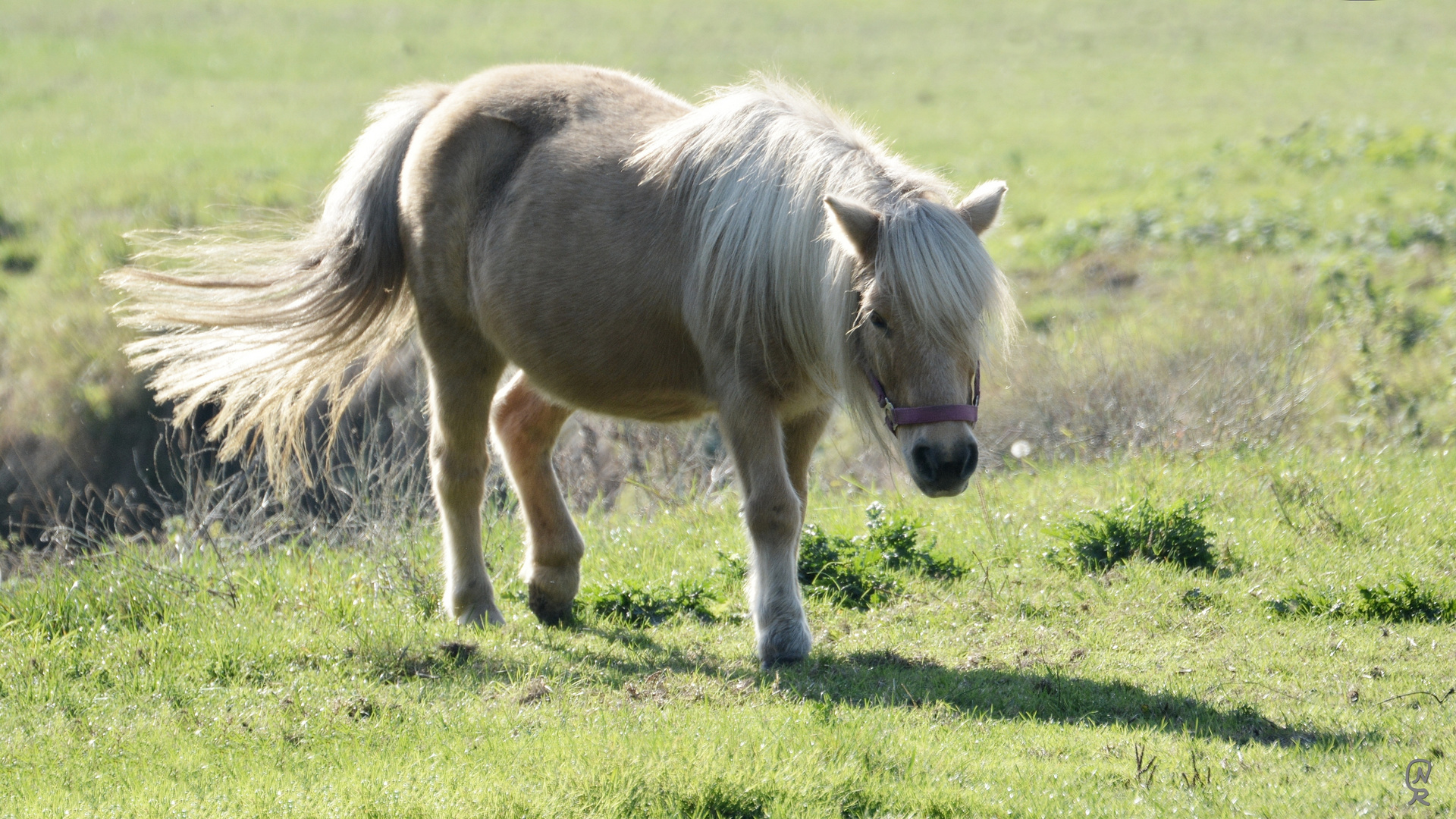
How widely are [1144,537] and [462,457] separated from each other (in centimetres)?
333

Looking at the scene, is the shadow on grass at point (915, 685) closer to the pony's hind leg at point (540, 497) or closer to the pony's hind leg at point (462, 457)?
the pony's hind leg at point (540, 497)

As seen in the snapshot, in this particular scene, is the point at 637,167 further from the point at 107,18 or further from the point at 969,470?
the point at 107,18

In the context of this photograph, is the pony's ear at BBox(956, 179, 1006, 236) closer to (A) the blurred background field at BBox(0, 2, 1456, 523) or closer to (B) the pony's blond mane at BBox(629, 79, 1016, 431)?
(B) the pony's blond mane at BBox(629, 79, 1016, 431)

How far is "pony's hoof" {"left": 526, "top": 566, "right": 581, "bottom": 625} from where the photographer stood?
5801mm

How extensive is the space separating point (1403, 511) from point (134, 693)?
592 cm

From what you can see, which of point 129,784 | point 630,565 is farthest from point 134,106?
point 129,784

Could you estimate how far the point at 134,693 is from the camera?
16.1ft

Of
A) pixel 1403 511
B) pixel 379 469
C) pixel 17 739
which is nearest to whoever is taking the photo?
pixel 17 739

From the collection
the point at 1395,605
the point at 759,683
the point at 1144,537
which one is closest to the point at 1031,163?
the point at 1144,537

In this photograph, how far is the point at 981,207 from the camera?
4.65 meters

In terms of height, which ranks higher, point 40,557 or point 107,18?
point 107,18

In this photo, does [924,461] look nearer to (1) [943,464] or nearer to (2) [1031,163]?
(1) [943,464]

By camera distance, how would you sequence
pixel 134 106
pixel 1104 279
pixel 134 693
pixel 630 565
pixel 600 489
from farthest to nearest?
pixel 134 106, pixel 1104 279, pixel 600 489, pixel 630 565, pixel 134 693

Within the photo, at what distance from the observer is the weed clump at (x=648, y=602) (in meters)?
5.87
